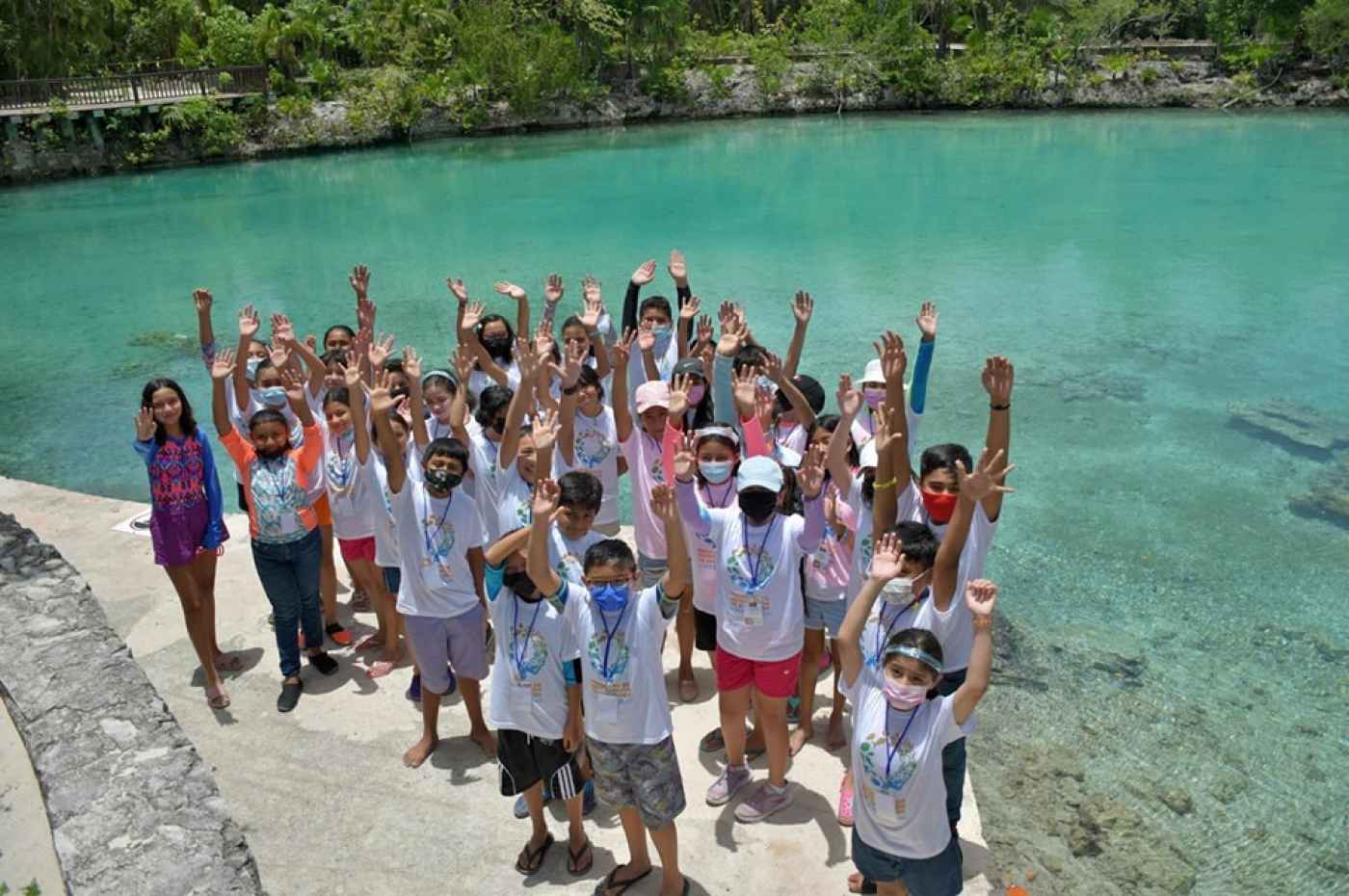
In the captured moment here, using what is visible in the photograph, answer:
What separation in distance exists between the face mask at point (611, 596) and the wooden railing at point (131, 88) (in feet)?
107

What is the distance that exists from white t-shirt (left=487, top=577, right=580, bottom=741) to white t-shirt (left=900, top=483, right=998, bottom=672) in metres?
1.30

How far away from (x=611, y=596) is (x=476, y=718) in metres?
1.56

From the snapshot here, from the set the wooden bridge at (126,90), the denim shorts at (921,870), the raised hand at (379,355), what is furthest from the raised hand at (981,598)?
the wooden bridge at (126,90)

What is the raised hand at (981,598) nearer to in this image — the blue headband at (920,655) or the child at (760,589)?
the blue headband at (920,655)

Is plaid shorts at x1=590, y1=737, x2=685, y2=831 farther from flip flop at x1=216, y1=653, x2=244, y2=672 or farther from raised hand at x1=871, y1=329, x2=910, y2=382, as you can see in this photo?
flip flop at x1=216, y1=653, x2=244, y2=672

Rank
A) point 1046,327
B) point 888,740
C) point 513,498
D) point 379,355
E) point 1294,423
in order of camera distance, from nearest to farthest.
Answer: point 888,740 < point 513,498 < point 379,355 < point 1294,423 < point 1046,327

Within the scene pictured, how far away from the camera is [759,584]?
13.0 feet

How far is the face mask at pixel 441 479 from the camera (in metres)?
4.36

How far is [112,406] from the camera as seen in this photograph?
11.4 metres

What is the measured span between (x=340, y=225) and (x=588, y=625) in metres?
20.1

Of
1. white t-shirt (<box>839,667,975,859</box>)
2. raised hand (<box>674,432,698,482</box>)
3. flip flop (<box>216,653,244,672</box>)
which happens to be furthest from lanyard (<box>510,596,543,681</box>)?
flip flop (<box>216,653,244,672</box>)

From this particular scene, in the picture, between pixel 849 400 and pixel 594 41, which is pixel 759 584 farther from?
pixel 594 41

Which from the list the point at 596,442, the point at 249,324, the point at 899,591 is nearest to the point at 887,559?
the point at 899,591

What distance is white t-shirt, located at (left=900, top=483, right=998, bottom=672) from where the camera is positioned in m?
3.56
